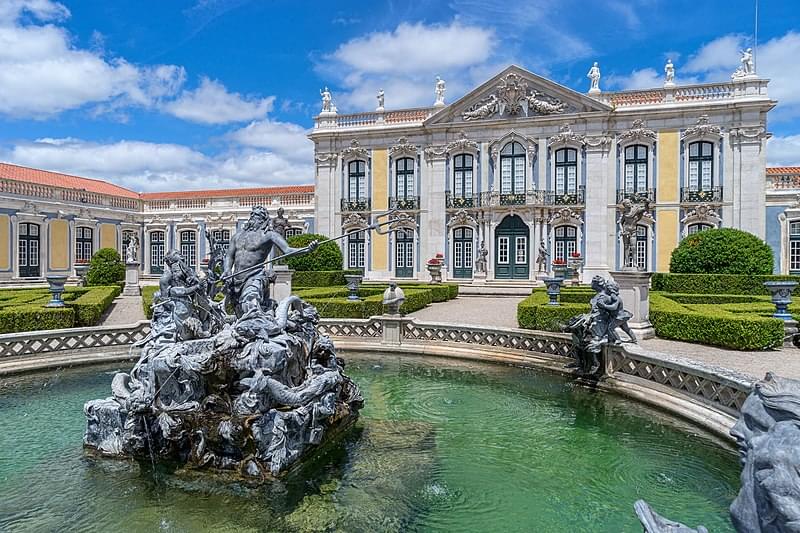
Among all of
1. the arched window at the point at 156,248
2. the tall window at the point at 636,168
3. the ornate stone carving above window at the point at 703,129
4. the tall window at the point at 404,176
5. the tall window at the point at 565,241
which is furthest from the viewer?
the arched window at the point at 156,248

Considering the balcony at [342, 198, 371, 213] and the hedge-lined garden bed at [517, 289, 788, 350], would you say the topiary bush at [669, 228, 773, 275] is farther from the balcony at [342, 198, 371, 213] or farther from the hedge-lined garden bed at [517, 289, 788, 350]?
the balcony at [342, 198, 371, 213]

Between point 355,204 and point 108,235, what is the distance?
13.9 metres

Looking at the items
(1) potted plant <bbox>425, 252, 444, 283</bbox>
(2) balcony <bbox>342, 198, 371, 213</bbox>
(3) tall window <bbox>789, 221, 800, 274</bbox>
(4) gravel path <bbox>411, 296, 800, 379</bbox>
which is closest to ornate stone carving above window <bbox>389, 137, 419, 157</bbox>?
(2) balcony <bbox>342, 198, 371, 213</bbox>

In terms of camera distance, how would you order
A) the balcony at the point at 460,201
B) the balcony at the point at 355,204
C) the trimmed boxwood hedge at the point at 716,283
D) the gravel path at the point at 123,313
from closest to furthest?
the gravel path at the point at 123,313 → the trimmed boxwood hedge at the point at 716,283 → the balcony at the point at 460,201 → the balcony at the point at 355,204

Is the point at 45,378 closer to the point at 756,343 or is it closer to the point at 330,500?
the point at 330,500

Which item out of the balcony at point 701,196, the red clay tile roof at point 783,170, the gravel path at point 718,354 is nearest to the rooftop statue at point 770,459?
the gravel path at point 718,354

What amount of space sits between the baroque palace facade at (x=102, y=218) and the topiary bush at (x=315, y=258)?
400 cm

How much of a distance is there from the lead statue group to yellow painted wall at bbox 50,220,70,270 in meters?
26.6

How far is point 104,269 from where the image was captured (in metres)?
23.3

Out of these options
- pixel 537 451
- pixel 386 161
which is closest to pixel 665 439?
pixel 537 451

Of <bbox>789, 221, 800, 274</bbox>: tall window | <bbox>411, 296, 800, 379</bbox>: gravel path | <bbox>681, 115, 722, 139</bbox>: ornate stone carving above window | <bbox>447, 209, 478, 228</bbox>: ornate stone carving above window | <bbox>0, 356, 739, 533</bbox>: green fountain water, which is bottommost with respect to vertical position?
<bbox>0, 356, 739, 533</bbox>: green fountain water

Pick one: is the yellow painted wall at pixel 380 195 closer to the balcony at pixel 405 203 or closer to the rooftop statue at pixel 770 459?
the balcony at pixel 405 203

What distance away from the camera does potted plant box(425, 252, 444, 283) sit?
83.2 feet

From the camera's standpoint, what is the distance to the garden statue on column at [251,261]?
22.4ft
